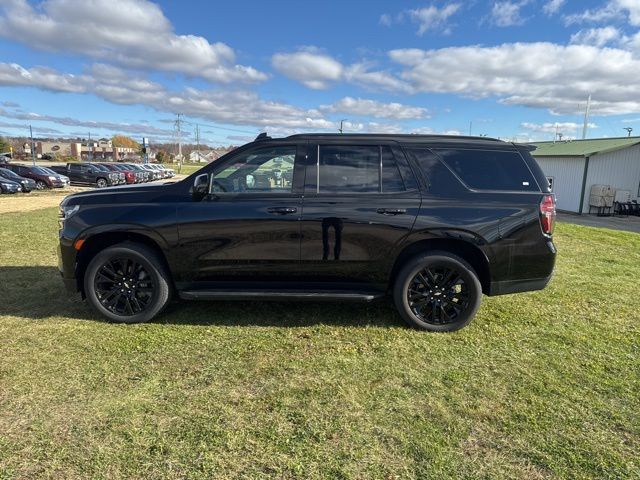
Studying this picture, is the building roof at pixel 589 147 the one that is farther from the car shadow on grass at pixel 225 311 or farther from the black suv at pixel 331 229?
the car shadow on grass at pixel 225 311

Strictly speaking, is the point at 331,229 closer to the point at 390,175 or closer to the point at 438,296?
the point at 390,175

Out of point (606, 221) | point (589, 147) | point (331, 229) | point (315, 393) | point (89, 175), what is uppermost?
point (589, 147)

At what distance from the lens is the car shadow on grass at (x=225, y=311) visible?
4.47 meters

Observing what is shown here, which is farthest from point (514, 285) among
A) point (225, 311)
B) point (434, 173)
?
point (225, 311)

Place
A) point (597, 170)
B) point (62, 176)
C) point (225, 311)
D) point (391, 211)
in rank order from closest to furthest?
point (391, 211) < point (225, 311) < point (597, 170) < point (62, 176)

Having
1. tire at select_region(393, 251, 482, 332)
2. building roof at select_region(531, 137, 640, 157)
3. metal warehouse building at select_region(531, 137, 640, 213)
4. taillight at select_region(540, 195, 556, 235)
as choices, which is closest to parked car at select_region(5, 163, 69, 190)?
building roof at select_region(531, 137, 640, 157)

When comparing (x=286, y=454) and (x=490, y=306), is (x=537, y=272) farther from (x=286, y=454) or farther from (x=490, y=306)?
(x=286, y=454)

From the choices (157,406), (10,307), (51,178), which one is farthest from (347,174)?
(51,178)

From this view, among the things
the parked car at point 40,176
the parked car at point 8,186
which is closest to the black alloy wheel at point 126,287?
the parked car at point 8,186

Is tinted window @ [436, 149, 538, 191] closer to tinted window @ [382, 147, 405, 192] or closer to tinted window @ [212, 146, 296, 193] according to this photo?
tinted window @ [382, 147, 405, 192]

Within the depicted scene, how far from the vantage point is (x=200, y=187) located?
4.18 m

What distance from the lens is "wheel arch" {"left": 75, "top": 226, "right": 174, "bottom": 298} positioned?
427 centimetres

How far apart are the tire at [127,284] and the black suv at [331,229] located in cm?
1

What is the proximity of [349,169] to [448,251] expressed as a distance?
128 centimetres
